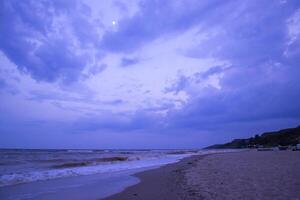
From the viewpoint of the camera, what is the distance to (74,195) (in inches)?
426

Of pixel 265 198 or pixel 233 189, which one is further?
pixel 233 189

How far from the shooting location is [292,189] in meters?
8.97

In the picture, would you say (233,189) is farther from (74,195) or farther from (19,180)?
(19,180)

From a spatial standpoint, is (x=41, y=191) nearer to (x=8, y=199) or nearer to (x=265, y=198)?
(x=8, y=199)

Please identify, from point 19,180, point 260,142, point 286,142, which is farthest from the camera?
point 260,142

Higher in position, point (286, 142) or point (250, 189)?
point (286, 142)

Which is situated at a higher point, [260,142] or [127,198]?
[260,142]

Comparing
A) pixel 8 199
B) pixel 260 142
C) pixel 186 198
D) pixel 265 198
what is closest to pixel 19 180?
pixel 8 199

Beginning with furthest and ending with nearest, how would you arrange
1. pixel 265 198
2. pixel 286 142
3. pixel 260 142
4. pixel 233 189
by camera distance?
pixel 260 142
pixel 286 142
pixel 233 189
pixel 265 198

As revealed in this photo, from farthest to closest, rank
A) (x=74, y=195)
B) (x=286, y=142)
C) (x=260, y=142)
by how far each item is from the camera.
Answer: (x=260, y=142), (x=286, y=142), (x=74, y=195)

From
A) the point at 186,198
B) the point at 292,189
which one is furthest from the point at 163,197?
the point at 292,189

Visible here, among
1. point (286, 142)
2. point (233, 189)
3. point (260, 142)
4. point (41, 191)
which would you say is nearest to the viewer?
point (233, 189)

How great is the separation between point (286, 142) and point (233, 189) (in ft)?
378

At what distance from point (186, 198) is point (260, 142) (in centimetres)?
15168
